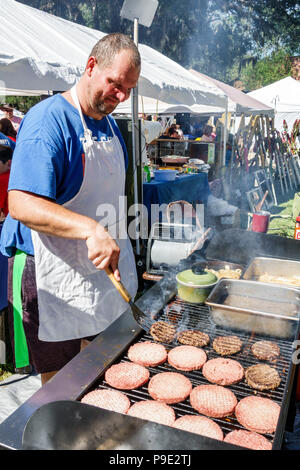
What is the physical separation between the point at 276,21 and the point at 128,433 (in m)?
28.7

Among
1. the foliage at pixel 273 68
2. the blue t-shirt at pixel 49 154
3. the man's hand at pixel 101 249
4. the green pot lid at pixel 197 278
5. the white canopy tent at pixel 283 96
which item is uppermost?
the foliage at pixel 273 68

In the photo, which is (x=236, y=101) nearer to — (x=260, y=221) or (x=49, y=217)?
(x=260, y=221)

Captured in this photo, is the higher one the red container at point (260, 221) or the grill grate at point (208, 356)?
the red container at point (260, 221)

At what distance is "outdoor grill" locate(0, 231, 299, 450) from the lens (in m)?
1.11

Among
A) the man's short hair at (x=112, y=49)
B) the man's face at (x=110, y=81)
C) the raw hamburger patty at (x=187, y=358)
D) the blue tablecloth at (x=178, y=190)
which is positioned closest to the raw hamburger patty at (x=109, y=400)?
the raw hamburger patty at (x=187, y=358)

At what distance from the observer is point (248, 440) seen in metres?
1.30

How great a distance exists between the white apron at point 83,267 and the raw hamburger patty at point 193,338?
0.61 metres

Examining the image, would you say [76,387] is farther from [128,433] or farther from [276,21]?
[276,21]

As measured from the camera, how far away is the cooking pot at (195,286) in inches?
84.5

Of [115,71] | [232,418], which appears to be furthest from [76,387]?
[115,71]

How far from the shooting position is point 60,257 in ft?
6.88

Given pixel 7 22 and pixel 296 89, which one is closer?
pixel 7 22

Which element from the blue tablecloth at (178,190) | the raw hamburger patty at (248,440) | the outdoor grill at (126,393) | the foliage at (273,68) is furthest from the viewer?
the foliage at (273,68)

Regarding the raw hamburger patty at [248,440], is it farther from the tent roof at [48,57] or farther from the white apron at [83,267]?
the tent roof at [48,57]
